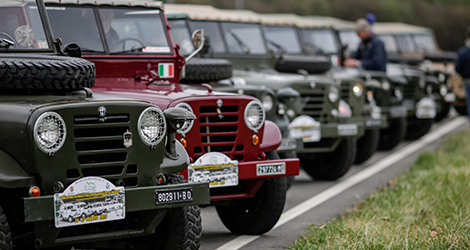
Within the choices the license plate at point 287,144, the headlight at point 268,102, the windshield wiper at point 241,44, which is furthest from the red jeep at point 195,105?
the windshield wiper at point 241,44

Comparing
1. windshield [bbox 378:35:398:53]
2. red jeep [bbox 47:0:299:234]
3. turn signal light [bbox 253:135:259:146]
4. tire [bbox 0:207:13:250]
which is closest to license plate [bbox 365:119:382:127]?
red jeep [bbox 47:0:299:234]

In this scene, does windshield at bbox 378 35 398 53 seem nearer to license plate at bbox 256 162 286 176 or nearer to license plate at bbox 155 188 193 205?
license plate at bbox 256 162 286 176

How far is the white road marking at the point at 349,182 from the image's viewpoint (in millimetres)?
6734

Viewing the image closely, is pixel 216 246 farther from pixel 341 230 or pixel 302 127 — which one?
pixel 302 127

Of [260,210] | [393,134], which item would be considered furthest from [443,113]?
[260,210]

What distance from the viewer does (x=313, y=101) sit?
10148 millimetres

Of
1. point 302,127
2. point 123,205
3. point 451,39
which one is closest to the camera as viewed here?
point 123,205

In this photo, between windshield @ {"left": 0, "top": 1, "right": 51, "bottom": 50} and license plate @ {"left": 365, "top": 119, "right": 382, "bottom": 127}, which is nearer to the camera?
windshield @ {"left": 0, "top": 1, "right": 51, "bottom": 50}

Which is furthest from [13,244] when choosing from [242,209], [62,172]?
[242,209]

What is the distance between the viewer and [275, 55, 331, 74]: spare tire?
11.1 metres

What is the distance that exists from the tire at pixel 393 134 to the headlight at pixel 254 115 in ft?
24.5

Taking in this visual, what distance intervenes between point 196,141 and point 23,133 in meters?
2.14

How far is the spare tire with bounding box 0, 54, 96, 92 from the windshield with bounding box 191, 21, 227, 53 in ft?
16.8

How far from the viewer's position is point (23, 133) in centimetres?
443
